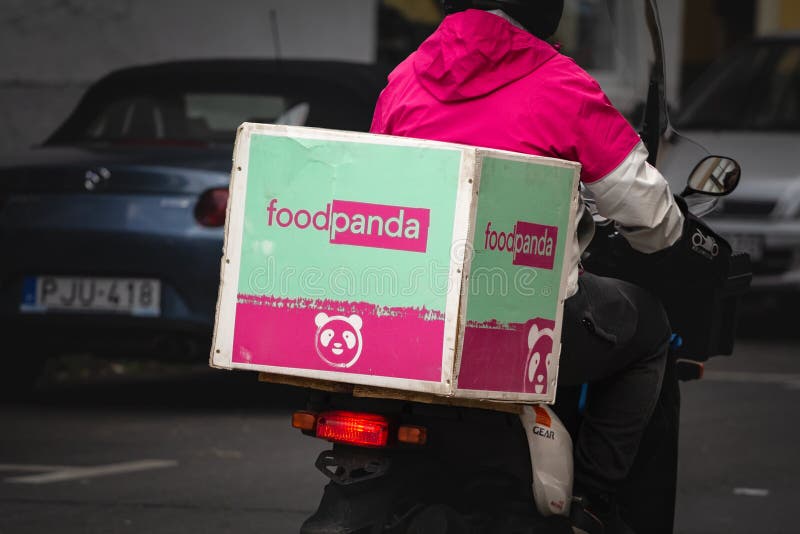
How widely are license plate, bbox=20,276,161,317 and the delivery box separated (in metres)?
3.86

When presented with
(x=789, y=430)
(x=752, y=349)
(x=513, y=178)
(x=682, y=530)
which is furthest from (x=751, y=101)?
(x=513, y=178)

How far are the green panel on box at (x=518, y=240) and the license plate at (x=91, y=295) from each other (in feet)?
13.2

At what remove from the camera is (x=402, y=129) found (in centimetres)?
385

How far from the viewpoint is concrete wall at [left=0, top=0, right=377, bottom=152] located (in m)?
13.0

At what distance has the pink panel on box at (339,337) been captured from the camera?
11.2 feet

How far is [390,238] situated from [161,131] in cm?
498

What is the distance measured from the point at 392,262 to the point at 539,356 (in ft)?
1.26

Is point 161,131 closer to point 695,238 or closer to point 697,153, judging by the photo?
point 697,153

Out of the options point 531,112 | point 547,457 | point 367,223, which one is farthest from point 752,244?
point 367,223

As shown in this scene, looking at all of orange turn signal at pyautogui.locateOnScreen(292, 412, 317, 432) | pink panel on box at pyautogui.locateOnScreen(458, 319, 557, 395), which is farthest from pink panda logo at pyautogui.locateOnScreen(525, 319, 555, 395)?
orange turn signal at pyautogui.locateOnScreen(292, 412, 317, 432)

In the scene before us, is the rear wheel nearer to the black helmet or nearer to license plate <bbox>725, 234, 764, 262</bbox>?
license plate <bbox>725, 234, 764, 262</bbox>

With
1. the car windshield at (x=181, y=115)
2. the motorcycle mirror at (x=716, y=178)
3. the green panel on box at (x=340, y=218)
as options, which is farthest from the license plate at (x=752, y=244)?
the green panel on box at (x=340, y=218)

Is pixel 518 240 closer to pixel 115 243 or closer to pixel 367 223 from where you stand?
pixel 367 223

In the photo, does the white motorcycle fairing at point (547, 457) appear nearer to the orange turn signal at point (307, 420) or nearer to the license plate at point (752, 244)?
the orange turn signal at point (307, 420)
